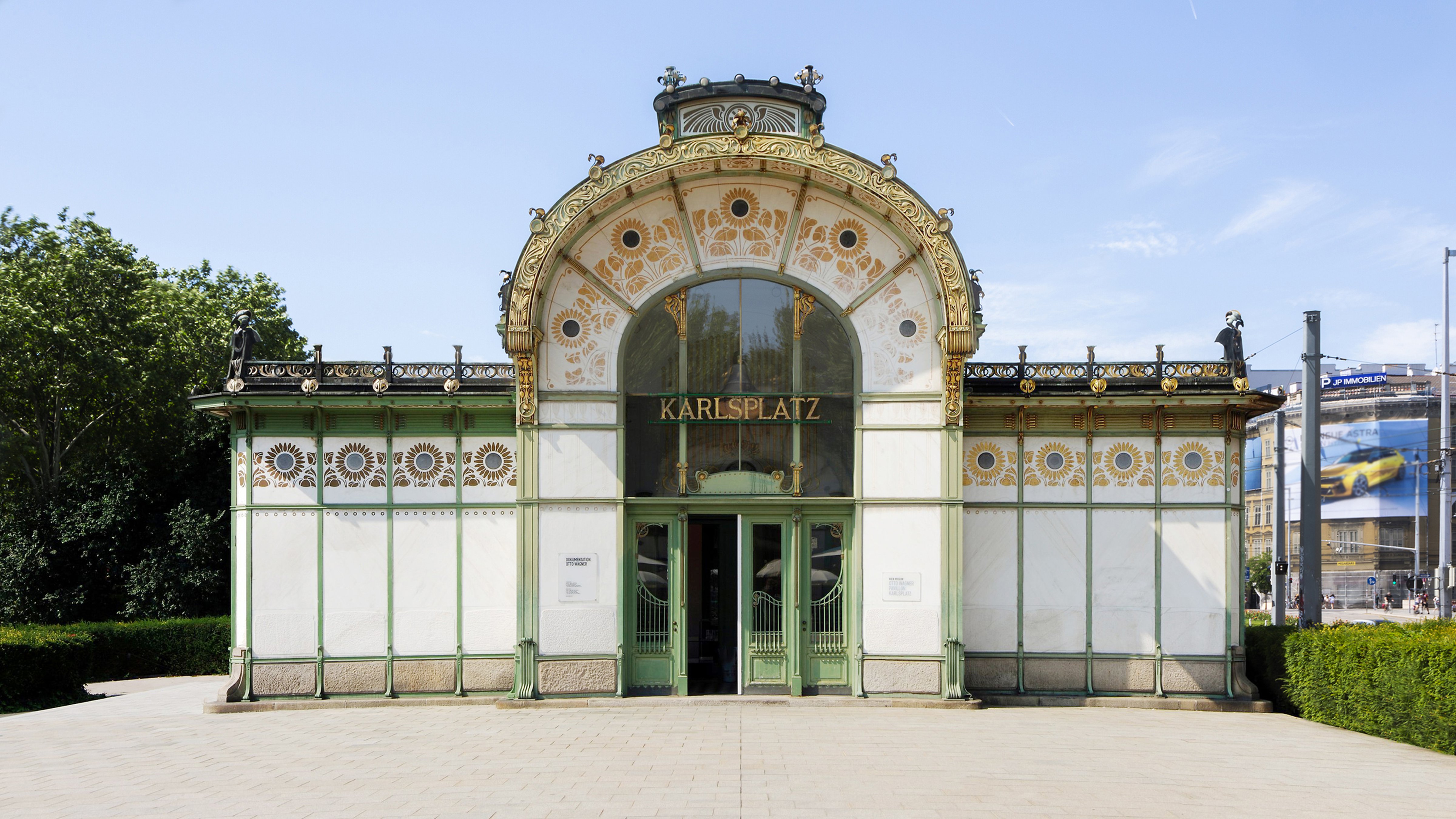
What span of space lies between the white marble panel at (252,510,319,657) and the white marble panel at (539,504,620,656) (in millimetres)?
3732

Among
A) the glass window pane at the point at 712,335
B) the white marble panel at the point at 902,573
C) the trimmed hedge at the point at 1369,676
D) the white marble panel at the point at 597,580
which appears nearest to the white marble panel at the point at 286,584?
the white marble panel at the point at 597,580

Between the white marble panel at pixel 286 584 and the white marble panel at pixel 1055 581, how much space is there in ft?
36.8

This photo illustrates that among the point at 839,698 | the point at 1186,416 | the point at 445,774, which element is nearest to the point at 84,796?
the point at 445,774

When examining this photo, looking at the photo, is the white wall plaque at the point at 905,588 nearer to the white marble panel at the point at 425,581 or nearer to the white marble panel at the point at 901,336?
the white marble panel at the point at 901,336

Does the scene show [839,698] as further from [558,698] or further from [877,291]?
[877,291]

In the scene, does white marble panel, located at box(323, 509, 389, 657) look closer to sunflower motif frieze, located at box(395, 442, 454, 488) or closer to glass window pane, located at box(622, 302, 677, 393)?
sunflower motif frieze, located at box(395, 442, 454, 488)

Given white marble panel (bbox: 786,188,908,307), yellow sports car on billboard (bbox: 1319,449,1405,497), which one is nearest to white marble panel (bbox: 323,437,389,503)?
white marble panel (bbox: 786,188,908,307)

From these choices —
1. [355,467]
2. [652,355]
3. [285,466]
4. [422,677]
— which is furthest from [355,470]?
[652,355]

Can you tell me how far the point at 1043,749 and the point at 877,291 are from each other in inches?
281

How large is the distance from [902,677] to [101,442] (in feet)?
77.3

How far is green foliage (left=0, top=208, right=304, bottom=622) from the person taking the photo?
25.6m

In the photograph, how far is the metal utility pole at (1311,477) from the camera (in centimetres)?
1723

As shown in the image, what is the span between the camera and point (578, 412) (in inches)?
634

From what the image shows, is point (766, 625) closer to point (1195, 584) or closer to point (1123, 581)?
point (1123, 581)
